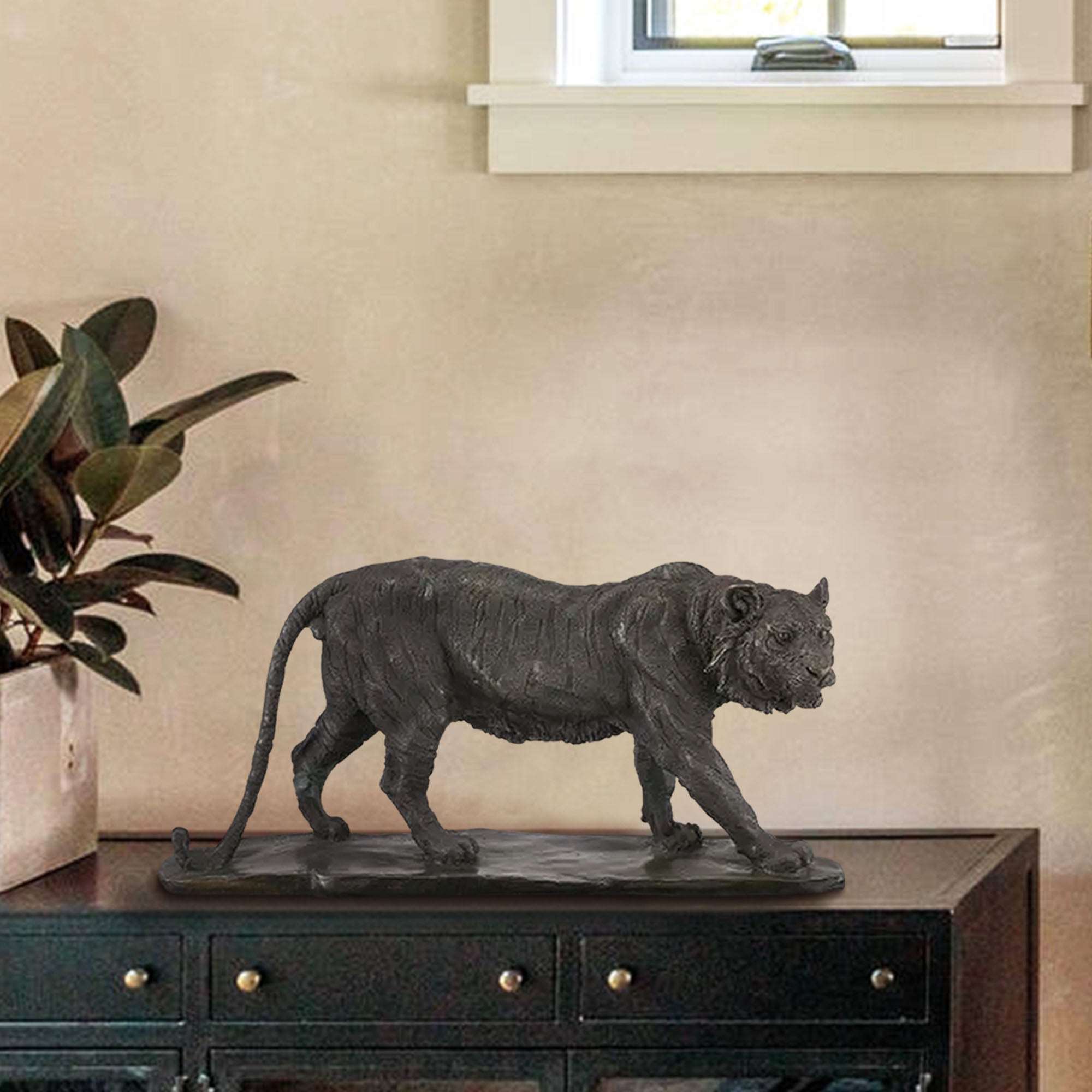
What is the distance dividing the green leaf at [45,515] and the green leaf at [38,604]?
0.37 feet

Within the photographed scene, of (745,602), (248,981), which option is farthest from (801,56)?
(248,981)

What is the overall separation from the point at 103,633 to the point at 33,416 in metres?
0.29

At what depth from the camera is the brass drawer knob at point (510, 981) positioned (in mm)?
2143

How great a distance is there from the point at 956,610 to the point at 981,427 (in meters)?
0.22

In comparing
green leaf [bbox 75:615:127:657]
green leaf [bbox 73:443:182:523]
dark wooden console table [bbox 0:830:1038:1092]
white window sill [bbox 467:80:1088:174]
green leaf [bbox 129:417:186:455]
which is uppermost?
white window sill [bbox 467:80:1088:174]

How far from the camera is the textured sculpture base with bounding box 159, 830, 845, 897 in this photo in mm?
2199

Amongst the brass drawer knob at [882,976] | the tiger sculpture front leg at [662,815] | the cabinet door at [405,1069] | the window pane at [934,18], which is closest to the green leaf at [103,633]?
the cabinet door at [405,1069]

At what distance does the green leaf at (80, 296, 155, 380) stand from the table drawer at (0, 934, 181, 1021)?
673mm

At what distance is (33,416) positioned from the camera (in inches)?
85.8

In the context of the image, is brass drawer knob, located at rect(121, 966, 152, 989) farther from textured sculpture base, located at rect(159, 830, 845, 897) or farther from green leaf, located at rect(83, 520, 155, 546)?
green leaf, located at rect(83, 520, 155, 546)

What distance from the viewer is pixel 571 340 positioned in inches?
102

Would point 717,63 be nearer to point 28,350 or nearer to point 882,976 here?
point 28,350

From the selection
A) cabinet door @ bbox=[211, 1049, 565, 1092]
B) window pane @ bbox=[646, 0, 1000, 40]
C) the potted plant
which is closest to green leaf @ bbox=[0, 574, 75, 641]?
the potted plant

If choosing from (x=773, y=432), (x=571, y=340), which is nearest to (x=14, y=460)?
(x=571, y=340)
